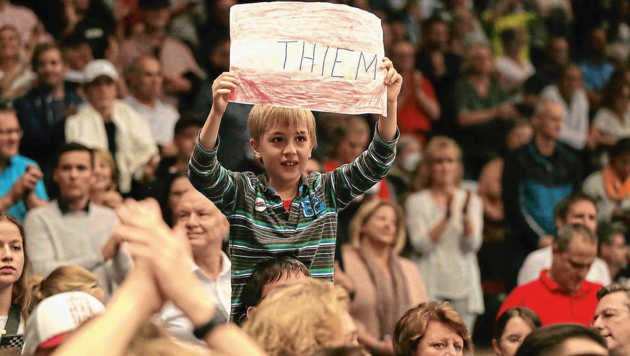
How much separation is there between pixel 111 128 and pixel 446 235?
98.6 inches

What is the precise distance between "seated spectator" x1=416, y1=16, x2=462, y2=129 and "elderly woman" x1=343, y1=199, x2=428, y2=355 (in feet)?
9.80

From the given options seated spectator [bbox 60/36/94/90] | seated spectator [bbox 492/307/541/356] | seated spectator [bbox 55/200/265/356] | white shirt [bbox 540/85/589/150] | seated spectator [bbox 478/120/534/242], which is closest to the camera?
seated spectator [bbox 55/200/265/356]

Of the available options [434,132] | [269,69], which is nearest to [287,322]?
[269,69]

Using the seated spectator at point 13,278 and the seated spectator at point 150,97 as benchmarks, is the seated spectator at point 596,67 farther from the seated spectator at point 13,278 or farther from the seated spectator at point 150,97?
the seated spectator at point 13,278

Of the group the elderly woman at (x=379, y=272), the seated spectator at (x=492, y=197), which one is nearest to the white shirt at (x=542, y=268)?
the elderly woman at (x=379, y=272)

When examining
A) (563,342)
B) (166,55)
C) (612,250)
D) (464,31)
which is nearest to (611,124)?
(464,31)

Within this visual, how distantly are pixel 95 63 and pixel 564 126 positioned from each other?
15.3 ft

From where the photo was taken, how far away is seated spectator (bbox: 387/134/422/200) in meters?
7.32

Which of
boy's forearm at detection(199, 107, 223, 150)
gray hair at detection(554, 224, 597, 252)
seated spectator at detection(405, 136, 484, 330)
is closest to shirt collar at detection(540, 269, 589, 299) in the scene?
gray hair at detection(554, 224, 597, 252)

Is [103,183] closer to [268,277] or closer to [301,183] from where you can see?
[301,183]

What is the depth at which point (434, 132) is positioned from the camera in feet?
27.9

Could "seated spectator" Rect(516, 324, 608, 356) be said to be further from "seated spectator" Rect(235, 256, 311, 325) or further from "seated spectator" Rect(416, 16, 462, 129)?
"seated spectator" Rect(416, 16, 462, 129)

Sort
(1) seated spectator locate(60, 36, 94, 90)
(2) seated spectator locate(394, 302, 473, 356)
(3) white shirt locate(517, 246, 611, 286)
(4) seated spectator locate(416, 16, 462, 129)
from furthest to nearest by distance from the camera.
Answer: (4) seated spectator locate(416, 16, 462, 129)
(1) seated spectator locate(60, 36, 94, 90)
(3) white shirt locate(517, 246, 611, 286)
(2) seated spectator locate(394, 302, 473, 356)

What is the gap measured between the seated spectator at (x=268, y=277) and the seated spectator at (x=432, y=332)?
2.00ft
